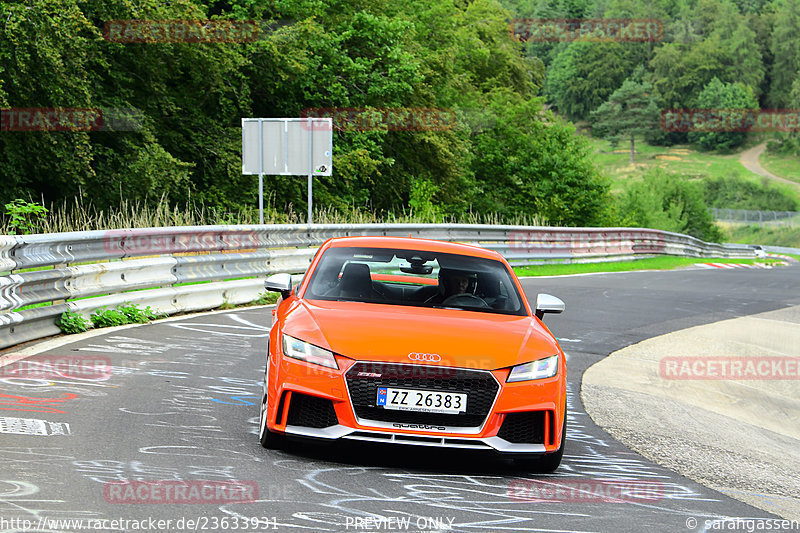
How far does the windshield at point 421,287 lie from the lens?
6996 mm

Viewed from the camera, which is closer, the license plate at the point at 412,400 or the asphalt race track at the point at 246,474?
the asphalt race track at the point at 246,474

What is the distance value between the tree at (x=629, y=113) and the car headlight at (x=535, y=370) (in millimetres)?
178540

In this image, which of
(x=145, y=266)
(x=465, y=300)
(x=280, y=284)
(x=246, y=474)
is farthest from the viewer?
(x=145, y=266)

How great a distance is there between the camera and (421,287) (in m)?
7.46

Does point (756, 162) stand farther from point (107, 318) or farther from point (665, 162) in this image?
point (107, 318)

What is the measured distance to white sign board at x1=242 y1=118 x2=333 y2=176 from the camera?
22750 millimetres

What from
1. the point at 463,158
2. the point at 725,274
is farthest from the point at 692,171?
the point at 725,274

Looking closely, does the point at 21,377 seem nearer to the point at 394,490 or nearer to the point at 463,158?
the point at 394,490

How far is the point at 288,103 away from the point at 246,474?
31360mm

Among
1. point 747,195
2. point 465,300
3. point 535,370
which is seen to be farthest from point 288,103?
point 747,195

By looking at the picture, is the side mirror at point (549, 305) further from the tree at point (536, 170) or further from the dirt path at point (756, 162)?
the dirt path at point (756, 162)

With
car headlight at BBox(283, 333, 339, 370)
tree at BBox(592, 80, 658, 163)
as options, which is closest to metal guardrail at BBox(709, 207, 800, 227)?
tree at BBox(592, 80, 658, 163)

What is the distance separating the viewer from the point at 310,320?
6.25 meters

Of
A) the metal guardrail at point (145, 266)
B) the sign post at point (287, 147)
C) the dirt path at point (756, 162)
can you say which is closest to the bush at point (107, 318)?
the metal guardrail at point (145, 266)
